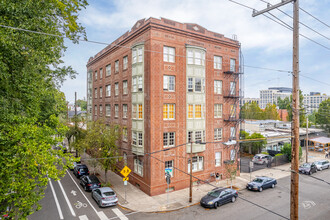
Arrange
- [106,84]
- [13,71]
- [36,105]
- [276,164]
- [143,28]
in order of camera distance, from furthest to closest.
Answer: [276,164], [106,84], [143,28], [36,105], [13,71]

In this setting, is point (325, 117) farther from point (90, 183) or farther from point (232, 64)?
point (90, 183)

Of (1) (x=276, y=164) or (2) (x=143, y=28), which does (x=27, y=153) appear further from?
(1) (x=276, y=164)

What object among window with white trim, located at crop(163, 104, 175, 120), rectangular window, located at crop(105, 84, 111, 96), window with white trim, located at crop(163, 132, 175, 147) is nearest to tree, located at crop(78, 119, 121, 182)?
window with white trim, located at crop(163, 132, 175, 147)

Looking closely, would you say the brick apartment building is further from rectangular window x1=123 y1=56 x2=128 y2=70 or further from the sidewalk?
the sidewalk

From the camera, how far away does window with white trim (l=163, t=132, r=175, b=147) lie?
71.6ft

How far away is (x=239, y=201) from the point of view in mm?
19672

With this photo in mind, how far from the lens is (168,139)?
21.8m

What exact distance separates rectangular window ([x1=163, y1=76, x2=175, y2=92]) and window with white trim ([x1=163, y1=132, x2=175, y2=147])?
4.71 metres

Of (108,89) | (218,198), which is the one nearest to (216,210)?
(218,198)

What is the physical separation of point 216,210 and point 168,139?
798 centimetres

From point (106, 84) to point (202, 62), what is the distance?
623 inches

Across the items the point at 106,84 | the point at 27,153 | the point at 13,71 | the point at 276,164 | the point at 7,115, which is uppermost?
the point at 106,84

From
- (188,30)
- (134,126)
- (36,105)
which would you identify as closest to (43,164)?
(36,105)

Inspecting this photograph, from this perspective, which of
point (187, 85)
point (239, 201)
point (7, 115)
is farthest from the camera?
point (187, 85)
